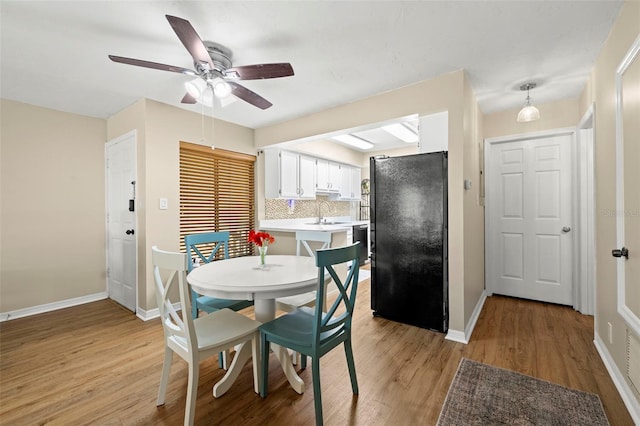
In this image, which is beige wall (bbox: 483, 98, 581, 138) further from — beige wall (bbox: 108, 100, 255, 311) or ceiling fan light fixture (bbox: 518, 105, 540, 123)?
beige wall (bbox: 108, 100, 255, 311)

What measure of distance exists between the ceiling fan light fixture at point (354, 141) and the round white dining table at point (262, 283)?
338 cm

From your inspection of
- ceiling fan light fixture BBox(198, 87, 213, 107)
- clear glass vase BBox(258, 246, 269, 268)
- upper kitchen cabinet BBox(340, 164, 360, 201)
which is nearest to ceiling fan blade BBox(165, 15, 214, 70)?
A: ceiling fan light fixture BBox(198, 87, 213, 107)

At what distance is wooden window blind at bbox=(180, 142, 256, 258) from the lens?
3.52 meters

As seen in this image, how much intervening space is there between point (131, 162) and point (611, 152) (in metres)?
4.51

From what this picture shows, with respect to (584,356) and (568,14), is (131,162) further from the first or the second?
(584,356)

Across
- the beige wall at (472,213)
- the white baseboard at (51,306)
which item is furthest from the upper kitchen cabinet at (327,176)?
the white baseboard at (51,306)

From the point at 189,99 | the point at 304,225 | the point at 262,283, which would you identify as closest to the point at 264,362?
the point at 262,283

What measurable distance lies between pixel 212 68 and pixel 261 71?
0.34 meters

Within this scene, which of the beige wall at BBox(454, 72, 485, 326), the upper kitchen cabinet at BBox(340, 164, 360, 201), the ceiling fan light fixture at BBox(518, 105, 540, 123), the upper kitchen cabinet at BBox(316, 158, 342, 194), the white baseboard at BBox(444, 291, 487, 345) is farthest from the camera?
the upper kitchen cabinet at BBox(340, 164, 360, 201)

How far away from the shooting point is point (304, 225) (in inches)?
195

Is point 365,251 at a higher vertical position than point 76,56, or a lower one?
lower

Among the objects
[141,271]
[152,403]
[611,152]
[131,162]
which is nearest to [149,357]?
[152,403]

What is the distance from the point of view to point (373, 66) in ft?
7.95

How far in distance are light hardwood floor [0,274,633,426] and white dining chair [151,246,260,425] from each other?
19 cm
